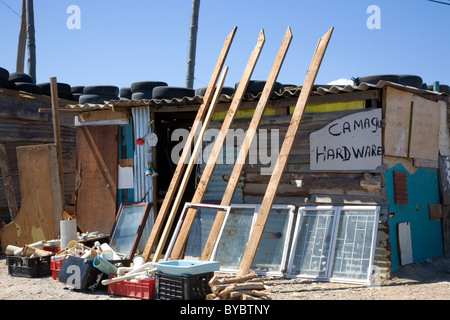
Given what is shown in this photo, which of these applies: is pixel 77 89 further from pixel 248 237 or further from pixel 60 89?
pixel 248 237

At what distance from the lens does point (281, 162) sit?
24.6 ft

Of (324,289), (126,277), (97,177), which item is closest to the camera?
(126,277)

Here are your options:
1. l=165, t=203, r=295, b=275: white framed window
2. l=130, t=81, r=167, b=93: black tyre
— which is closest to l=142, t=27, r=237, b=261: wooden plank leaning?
l=165, t=203, r=295, b=275: white framed window

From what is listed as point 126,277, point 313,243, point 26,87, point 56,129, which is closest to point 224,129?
point 313,243

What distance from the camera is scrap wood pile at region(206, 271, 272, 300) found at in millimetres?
5961

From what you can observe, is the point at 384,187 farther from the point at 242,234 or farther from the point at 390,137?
the point at 242,234

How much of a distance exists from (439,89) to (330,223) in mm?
4929

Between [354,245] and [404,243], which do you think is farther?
[404,243]

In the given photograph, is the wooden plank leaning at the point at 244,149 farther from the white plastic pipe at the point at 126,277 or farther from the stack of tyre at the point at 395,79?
the stack of tyre at the point at 395,79

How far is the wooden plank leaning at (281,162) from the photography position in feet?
22.9

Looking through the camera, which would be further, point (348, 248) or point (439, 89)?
point (439, 89)

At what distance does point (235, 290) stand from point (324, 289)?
160 cm
